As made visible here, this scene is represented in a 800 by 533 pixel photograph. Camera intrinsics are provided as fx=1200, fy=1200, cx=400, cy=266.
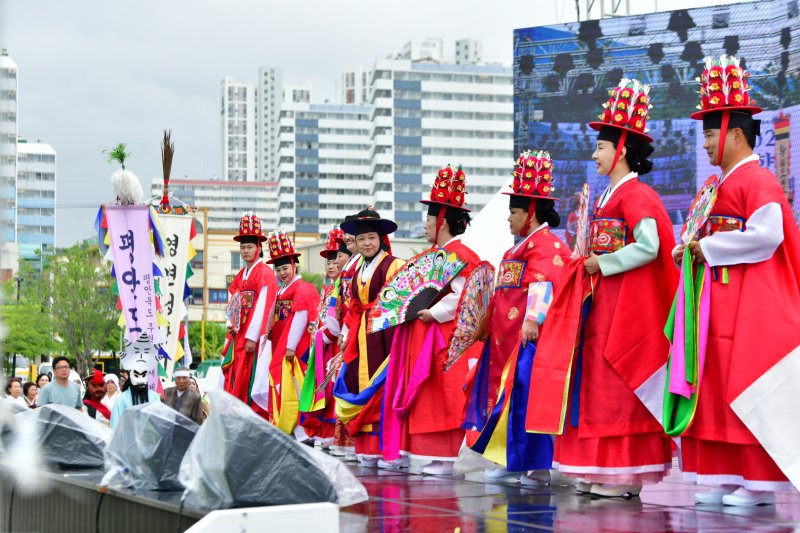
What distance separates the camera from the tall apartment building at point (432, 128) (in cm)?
10306

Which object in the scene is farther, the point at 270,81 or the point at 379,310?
the point at 270,81

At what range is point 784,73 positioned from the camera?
1559 centimetres

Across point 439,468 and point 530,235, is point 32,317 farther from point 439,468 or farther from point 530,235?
point 530,235

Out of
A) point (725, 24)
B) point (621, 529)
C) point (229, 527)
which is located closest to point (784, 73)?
point (725, 24)

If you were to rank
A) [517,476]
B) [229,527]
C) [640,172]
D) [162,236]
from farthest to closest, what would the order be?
[162,236] → [517,476] → [640,172] → [229,527]

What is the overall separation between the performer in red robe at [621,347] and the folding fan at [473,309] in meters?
0.92

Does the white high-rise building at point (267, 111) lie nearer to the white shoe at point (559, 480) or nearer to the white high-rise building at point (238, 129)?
the white high-rise building at point (238, 129)

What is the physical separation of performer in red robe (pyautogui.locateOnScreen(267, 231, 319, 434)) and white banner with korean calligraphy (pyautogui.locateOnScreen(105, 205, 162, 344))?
1023 mm

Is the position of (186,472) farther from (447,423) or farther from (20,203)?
(447,423)

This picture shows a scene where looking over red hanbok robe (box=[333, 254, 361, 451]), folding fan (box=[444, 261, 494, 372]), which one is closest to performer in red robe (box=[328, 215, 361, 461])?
red hanbok robe (box=[333, 254, 361, 451])

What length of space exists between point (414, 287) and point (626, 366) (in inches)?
80.9

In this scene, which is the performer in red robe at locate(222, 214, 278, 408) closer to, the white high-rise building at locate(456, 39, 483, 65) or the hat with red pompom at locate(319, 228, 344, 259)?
the hat with red pompom at locate(319, 228, 344, 259)

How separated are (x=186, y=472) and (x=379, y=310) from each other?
3337 mm

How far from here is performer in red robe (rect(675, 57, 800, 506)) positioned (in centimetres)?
460
